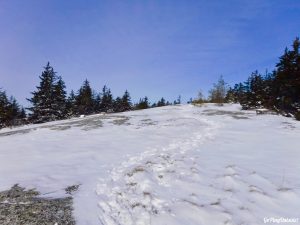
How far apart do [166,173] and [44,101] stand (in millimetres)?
41846

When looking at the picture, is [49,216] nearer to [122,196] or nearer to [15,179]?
[122,196]

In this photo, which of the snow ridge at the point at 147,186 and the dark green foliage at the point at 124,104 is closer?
the snow ridge at the point at 147,186

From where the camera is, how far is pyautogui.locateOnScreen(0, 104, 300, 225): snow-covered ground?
6414 mm

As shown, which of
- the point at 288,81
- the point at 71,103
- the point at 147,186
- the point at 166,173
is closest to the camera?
the point at 147,186

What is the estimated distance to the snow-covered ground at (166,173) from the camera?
641 cm

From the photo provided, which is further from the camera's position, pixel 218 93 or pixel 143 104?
pixel 143 104

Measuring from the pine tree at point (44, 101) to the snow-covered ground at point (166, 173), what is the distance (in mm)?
32322

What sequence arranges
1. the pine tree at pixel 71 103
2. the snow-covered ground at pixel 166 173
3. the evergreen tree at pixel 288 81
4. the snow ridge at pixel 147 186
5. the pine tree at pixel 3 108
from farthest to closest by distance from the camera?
the pine tree at pixel 71 103 < the pine tree at pixel 3 108 < the evergreen tree at pixel 288 81 < the snow-covered ground at pixel 166 173 < the snow ridge at pixel 147 186

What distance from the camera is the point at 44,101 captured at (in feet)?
154

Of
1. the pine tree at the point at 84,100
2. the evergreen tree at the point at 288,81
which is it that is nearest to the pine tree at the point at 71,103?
the pine tree at the point at 84,100

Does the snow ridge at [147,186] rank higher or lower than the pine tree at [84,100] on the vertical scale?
lower

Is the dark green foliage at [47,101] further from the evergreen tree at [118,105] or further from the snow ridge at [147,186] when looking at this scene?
the snow ridge at [147,186]

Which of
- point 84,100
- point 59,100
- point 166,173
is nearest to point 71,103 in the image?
point 84,100

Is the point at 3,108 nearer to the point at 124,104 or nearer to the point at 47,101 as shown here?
the point at 47,101
